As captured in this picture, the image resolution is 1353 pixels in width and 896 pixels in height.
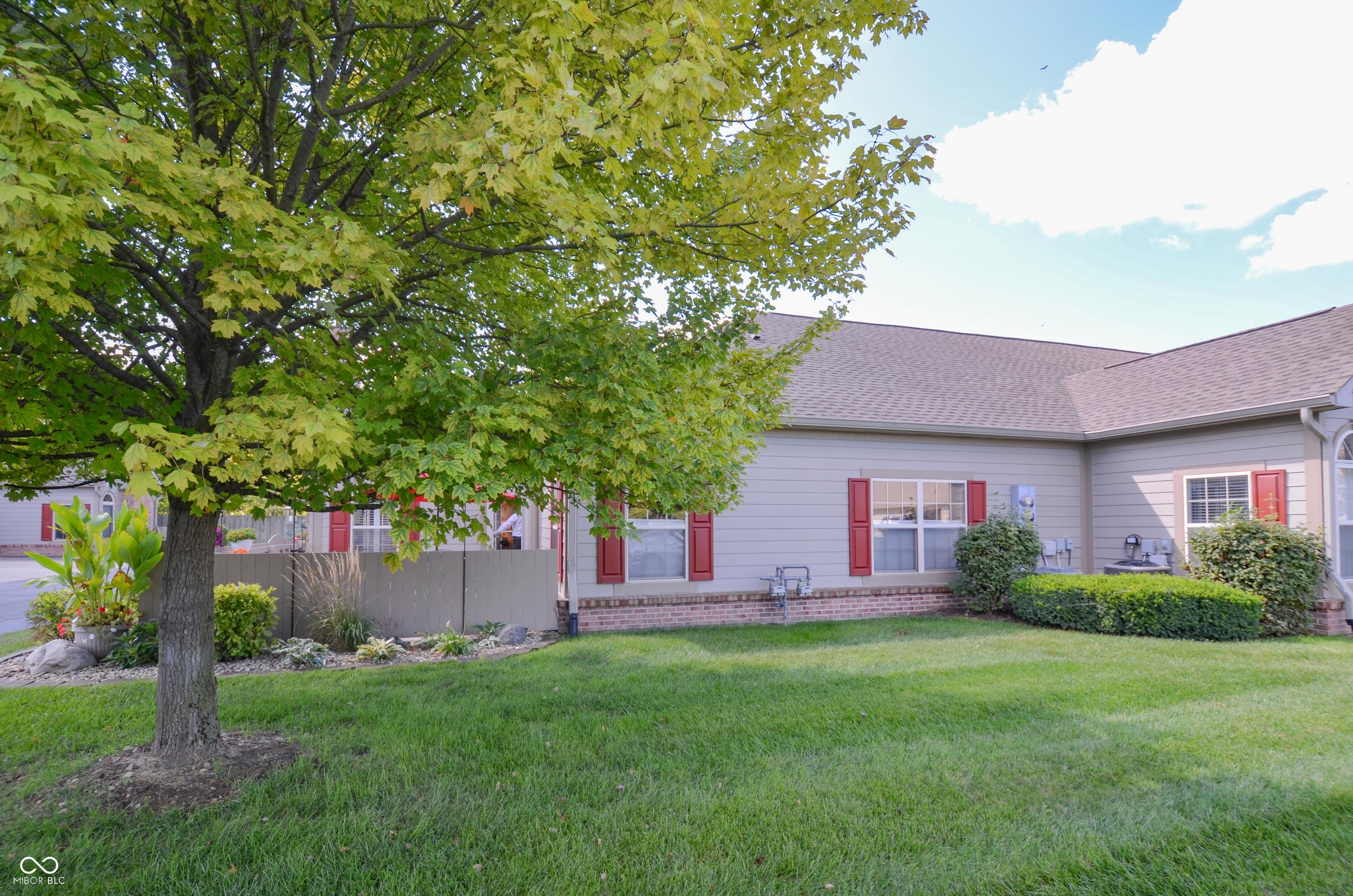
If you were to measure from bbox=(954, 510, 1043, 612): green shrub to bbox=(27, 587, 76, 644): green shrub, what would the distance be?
11229 millimetres

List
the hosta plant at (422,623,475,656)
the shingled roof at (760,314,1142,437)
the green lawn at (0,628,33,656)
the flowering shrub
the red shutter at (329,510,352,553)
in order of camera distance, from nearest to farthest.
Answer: the flowering shrub < the hosta plant at (422,623,475,656) < the green lawn at (0,628,33,656) < the shingled roof at (760,314,1142,437) < the red shutter at (329,510,352,553)

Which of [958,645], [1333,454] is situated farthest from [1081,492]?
[958,645]

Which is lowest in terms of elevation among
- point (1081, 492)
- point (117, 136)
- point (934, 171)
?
point (1081, 492)

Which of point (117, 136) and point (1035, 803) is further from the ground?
point (117, 136)

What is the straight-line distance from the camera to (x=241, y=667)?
23.0ft

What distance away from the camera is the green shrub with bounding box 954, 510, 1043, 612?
1039 cm

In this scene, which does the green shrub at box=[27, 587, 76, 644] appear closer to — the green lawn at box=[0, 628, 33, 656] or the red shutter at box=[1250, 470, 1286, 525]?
the green lawn at box=[0, 628, 33, 656]

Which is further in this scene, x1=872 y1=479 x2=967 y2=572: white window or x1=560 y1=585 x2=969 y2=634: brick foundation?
x1=872 y1=479 x2=967 y2=572: white window

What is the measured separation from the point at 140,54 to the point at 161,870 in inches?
148

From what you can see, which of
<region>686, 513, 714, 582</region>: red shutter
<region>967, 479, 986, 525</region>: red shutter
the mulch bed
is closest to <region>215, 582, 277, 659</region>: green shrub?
the mulch bed

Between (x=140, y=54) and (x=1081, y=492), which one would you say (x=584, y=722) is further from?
(x=1081, y=492)

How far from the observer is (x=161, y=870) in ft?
9.75

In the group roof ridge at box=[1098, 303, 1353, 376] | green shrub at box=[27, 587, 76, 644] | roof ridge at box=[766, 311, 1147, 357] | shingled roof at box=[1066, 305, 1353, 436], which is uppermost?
roof ridge at box=[766, 311, 1147, 357]

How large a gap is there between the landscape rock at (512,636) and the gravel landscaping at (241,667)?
7cm
